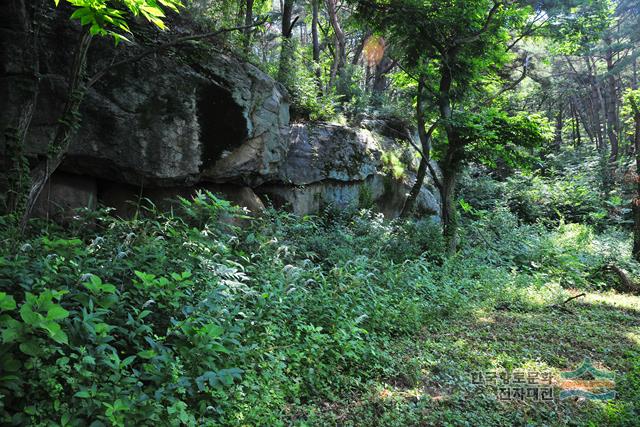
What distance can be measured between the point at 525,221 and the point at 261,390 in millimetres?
16635

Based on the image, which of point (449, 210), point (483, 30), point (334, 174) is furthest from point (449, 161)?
point (483, 30)

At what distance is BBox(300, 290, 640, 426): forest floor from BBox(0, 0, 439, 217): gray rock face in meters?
4.33

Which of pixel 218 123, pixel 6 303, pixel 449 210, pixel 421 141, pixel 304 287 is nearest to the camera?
pixel 6 303

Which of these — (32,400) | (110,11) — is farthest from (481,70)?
(32,400)

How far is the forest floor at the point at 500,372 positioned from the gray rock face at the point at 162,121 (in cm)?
433

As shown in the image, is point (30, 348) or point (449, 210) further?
point (449, 210)

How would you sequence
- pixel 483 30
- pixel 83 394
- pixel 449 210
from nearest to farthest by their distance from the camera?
pixel 83 394
pixel 483 30
pixel 449 210

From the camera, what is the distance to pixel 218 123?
24.7 feet

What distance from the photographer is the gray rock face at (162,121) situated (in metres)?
5.78

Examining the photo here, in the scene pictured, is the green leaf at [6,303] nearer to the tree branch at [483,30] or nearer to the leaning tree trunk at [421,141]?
the leaning tree trunk at [421,141]

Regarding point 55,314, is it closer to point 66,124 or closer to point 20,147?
point 20,147

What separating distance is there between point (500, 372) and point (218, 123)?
5.88m

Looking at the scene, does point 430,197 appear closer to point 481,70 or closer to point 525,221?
point 481,70

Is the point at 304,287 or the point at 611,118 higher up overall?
the point at 611,118
